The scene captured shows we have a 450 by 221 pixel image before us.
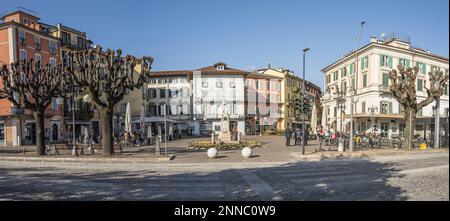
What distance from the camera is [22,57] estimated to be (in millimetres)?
30969

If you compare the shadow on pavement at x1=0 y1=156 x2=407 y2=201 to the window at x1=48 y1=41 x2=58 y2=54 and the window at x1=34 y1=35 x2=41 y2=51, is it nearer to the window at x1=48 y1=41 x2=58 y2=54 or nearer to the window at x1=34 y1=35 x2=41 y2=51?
the window at x1=34 y1=35 x2=41 y2=51

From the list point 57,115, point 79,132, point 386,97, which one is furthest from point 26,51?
point 386,97

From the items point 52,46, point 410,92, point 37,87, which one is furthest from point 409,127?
point 52,46

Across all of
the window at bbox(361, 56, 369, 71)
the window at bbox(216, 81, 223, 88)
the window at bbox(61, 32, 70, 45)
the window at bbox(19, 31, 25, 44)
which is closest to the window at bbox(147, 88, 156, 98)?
the window at bbox(216, 81, 223, 88)

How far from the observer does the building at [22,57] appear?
29422 millimetres

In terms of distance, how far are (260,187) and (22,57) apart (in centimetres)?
3582

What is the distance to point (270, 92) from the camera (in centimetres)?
5575

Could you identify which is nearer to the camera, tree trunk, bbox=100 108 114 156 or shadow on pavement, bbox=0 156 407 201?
shadow on pavement, bbox=0 156 407 201

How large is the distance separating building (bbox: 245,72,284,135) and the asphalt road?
41.2 meters

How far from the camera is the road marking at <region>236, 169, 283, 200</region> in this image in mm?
6912

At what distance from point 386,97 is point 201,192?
37551 millimetres

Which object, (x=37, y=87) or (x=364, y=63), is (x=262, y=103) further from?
(x=37, y=87)

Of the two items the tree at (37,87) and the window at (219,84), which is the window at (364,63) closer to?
the window at (219,84)
